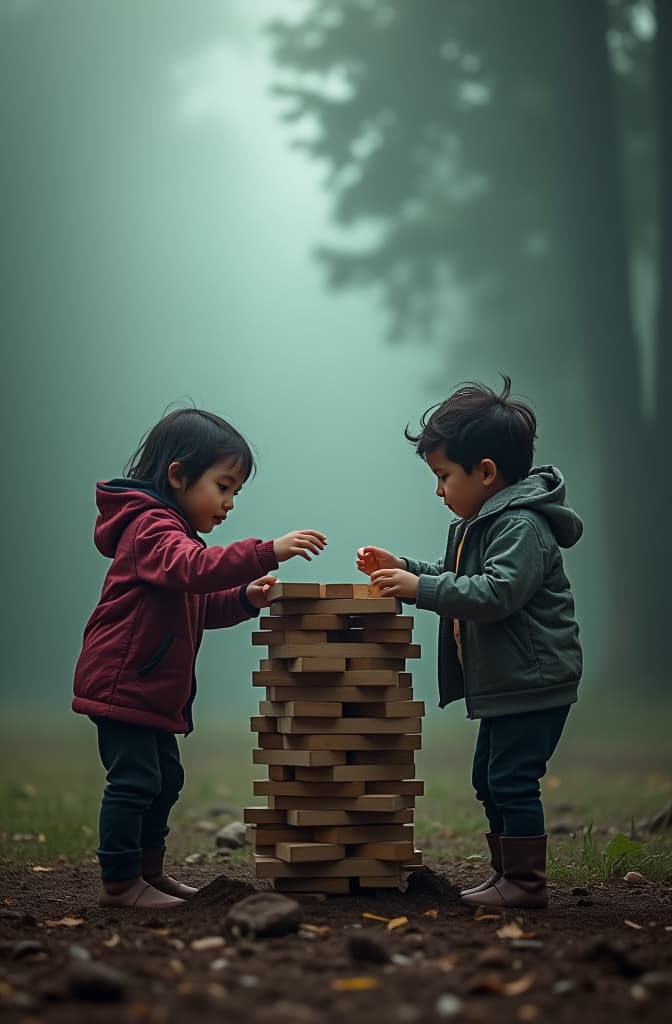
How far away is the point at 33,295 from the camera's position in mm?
18531

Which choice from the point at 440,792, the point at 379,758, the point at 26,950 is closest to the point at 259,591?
the point at 379,758

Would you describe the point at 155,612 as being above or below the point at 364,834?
above

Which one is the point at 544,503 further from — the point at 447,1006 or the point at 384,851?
the point at 447,1006

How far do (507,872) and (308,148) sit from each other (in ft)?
44.2

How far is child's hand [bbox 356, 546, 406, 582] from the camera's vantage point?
409 centimetres

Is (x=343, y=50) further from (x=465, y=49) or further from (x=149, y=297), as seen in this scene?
(x=149, y=297)

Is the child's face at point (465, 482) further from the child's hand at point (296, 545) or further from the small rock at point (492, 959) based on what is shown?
the small rock at point (492, 959)

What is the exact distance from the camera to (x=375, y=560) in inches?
162

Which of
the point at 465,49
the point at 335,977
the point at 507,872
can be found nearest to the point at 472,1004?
the point at 335,977

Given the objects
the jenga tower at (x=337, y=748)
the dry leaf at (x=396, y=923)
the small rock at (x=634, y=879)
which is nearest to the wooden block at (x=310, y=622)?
the jenga tower at (x=337, y=748)

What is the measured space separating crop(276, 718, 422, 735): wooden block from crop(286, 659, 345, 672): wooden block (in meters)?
0.16

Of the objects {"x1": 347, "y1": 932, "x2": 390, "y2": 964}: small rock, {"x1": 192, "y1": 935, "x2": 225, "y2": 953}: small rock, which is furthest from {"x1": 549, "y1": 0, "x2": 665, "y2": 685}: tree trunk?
{"x1": 347, "y1": 932, "x2": 390, "y2": 964}: small rock

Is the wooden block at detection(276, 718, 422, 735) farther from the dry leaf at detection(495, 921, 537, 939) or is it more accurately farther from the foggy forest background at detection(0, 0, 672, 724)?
the foggy forest background at detection(0, 0, 672, 724)

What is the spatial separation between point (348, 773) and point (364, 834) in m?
0.21
